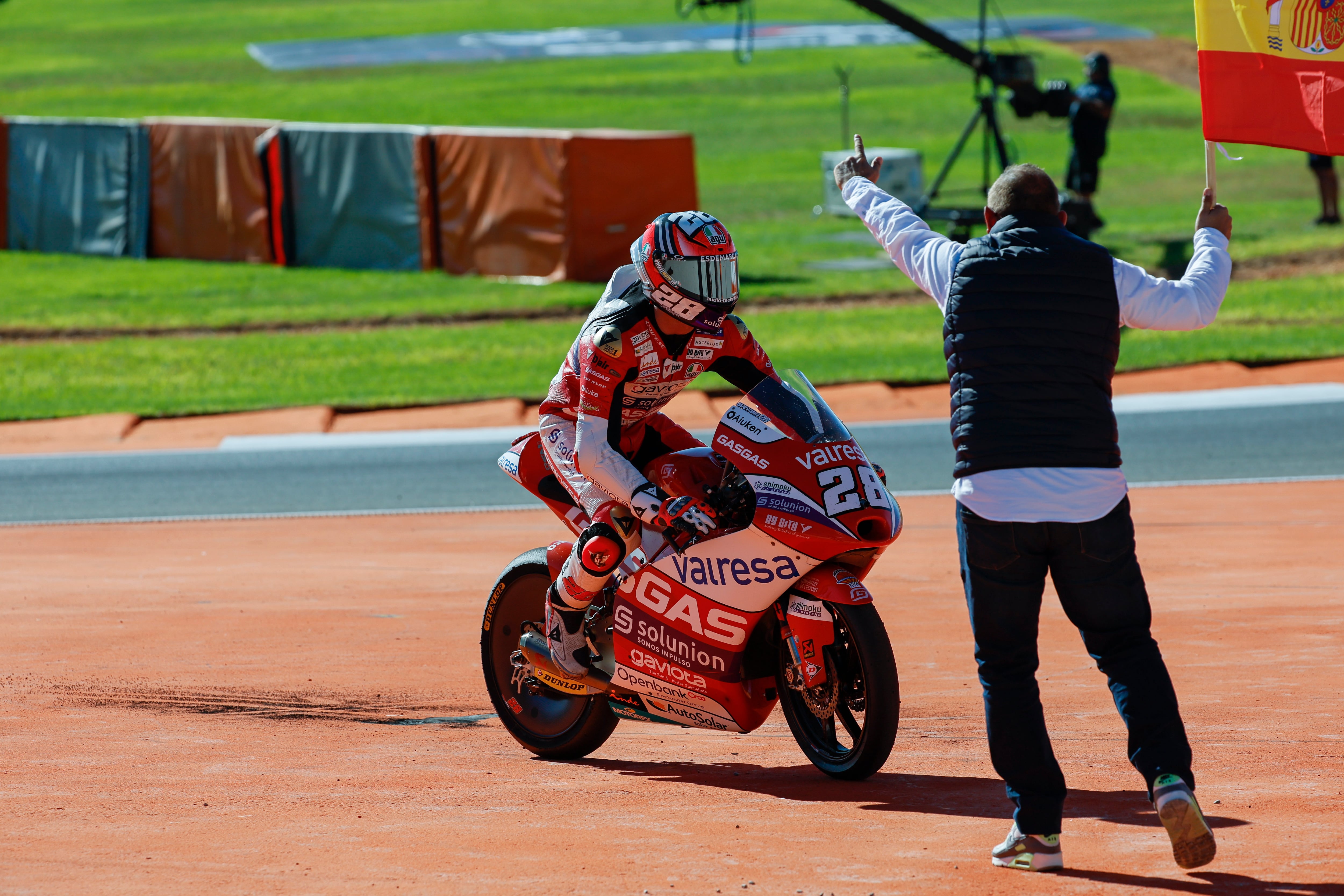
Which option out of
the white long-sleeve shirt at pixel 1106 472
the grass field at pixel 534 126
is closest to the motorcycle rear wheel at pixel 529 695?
the white long-sleeve shirt at pixel 1106 472

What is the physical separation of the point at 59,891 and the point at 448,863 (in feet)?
3.75

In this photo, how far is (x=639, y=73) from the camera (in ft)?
193

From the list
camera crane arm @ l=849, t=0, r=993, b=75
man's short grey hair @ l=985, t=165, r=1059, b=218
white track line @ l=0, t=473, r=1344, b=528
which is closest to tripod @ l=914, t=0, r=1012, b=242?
camera crane arm @ l=849, t=0, r=993, b=75

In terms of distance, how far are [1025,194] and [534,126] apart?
43539 millimetres

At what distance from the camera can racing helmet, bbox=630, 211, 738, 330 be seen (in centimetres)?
601

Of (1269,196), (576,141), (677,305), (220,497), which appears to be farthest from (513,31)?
(677,305)

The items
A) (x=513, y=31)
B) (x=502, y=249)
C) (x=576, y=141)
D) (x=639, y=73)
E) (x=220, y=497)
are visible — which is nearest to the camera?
(x=220, y=497)

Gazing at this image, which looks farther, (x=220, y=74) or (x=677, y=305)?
(x=220, y=74)

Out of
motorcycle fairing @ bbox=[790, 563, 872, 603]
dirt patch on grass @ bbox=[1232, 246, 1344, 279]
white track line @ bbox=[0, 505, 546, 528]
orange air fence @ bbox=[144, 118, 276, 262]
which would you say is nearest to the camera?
motorcycle fairing @ bbox=[790, 563, 872, 603]

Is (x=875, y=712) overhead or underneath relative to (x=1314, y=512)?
overhead

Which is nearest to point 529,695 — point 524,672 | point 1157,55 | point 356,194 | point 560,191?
point 524,672

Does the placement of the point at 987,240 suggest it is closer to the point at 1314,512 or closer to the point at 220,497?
the point at 1314,512

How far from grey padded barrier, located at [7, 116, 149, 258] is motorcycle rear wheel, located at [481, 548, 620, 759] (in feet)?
77.0

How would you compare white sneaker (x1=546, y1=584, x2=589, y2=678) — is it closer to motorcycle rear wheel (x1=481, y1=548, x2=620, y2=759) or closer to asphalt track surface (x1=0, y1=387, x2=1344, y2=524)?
motorcycle rear wheel (x1=481, y1=548, x2=620, y2=759)
